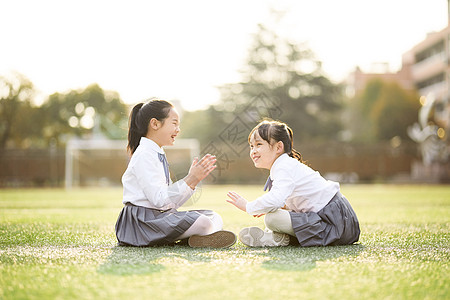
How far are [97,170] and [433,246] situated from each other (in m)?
19.9

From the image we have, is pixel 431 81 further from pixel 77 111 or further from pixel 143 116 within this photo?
pixel 143 116

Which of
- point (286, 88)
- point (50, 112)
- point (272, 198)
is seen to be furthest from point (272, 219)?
point (286, 88)

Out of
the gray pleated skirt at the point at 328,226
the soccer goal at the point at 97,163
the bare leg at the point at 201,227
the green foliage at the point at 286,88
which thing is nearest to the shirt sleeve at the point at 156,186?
the bare leg at the point at 201,227

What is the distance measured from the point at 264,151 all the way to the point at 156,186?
2.39 ft

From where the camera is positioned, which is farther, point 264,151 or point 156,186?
point 264,151

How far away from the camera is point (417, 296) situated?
74.4 inches

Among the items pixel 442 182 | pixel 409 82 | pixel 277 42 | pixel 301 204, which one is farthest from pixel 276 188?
pixel 409 82

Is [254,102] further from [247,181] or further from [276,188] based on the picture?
[276,188]

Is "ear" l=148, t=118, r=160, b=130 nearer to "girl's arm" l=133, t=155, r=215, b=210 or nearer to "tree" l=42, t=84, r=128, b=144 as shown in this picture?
"girl's arm" l=133, t=155, r=215, b=210

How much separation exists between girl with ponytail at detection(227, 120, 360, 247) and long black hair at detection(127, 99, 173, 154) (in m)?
0.61

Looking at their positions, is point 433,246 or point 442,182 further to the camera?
point 442,182

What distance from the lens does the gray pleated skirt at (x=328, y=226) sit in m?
3.30

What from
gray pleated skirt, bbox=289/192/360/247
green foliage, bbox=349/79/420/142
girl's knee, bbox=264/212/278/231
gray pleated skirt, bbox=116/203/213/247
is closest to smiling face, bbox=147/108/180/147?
gray pleated skirt, bbox=116/203/213/247

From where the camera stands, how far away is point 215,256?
2.84m
